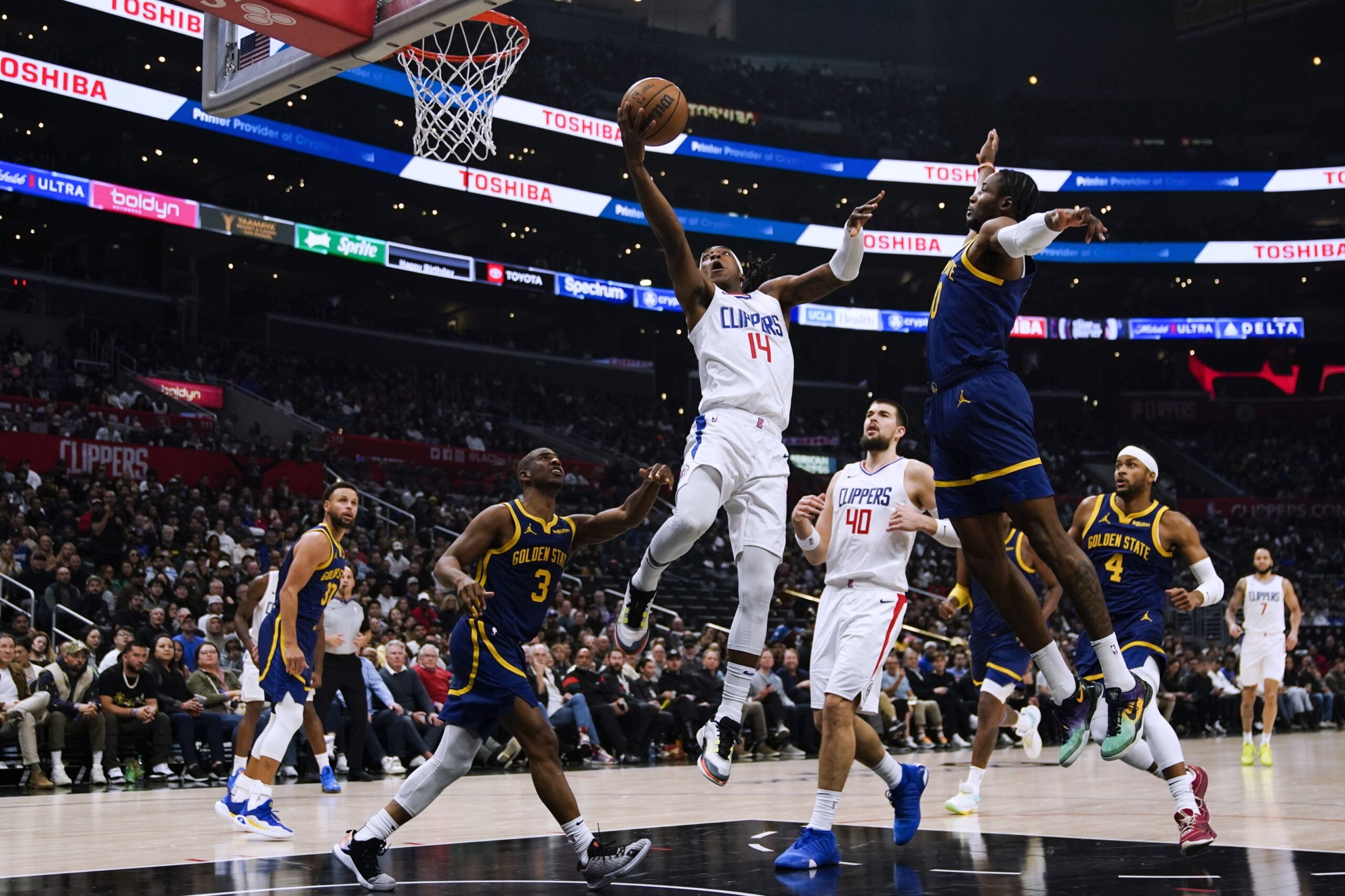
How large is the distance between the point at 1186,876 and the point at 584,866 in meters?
2.53

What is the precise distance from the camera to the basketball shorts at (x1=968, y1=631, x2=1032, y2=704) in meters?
9.05

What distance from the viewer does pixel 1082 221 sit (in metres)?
4.68

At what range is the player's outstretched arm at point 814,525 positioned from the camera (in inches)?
267

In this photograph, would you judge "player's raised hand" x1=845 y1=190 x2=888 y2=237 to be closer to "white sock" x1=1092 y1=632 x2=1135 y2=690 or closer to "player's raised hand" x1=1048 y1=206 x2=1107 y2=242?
"player's raised hand" x1=1048 y1=206 x2=1107 y2=242

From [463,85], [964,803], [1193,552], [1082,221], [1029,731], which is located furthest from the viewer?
[463,85]

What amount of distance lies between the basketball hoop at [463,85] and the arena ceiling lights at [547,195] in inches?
573

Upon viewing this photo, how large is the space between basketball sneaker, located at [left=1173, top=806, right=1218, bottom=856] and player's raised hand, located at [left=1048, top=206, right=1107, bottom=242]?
282cm

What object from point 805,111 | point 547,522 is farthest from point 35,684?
point 805,111

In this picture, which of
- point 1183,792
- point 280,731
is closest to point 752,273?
point 1183,792

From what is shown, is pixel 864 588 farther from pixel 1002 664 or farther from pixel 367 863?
pixel 367 863

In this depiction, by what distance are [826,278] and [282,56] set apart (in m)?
3.58

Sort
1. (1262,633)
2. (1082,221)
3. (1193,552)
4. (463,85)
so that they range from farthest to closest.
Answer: (1262,633), (463,85), (1193,552), (1082,221)

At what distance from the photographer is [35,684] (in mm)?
11602

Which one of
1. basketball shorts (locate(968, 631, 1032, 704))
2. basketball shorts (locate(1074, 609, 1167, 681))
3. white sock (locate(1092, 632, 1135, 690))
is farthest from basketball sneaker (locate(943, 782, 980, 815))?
white sock (locate(1092, 632, 1135, 690))
